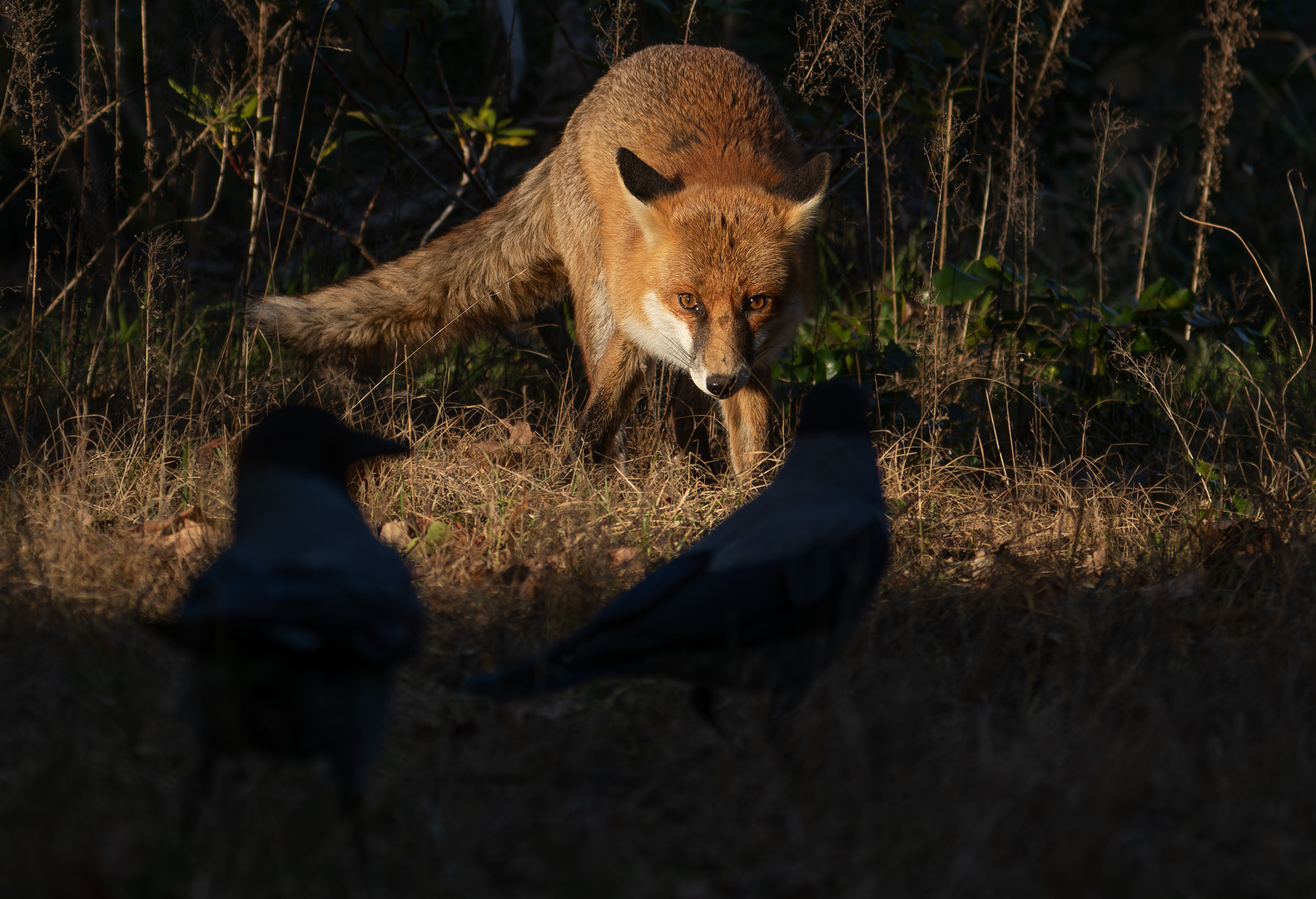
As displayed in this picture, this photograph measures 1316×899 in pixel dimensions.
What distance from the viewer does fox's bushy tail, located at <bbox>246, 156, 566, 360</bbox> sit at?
5879 mm

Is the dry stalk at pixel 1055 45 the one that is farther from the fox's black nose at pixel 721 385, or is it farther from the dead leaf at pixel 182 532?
the dead leaf at pixel 182 532

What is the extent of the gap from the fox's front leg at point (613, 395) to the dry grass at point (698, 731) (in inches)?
40.2

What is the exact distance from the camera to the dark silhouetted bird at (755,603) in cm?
247

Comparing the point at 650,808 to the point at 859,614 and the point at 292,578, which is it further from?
the point at 292,578

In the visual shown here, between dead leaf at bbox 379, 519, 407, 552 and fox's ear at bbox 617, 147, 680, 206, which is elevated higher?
fox's ear at bbox 617, 147, 680, 206

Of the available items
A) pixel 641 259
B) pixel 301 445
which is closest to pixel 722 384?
pixel 641 259

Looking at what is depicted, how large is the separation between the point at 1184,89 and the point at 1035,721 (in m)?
7.98

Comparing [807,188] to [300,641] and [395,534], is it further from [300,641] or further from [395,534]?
[300,641]

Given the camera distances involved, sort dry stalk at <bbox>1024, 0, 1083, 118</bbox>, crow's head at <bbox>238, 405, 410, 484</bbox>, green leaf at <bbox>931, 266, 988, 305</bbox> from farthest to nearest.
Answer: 1. dry stalk at <bbox>1024, 0, 1083, 118</bbox>
2. green leaf at <bbox>931, 266, 988, 305</bbox>
3. crow's head at <bbox>238, 405, 410, 484</bbox>

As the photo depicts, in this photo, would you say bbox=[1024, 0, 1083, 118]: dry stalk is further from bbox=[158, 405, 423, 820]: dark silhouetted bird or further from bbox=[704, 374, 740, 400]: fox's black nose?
bbox=[158, 405, 423, 820]: dark silhouetted bird

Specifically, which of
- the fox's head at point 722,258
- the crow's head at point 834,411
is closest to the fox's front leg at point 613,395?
the fox's head at point 722,258

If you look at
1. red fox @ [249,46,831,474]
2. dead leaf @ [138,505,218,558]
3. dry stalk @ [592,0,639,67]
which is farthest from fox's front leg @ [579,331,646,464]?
dead leaf @ [138,505,218,558]

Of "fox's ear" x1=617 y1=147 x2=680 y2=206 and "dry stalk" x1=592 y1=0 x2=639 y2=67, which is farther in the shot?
"dry stalk" x1=592 y1=0 x2=639 y2=67

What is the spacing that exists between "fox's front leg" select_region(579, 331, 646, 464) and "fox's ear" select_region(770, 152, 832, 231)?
1082mm
